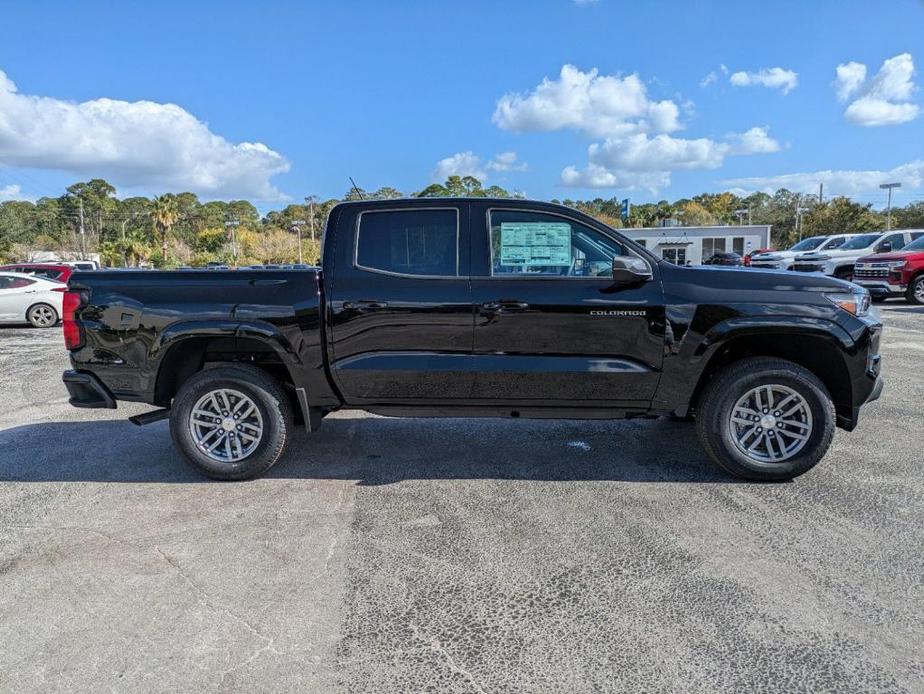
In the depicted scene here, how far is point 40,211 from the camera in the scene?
81.2m

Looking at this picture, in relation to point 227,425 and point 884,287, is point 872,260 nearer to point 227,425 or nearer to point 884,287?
point 884,287

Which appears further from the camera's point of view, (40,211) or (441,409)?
(40,211)

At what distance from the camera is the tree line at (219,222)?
187ft

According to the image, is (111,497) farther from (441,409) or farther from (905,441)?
(905,441)

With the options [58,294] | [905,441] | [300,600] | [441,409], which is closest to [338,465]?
[441,409]

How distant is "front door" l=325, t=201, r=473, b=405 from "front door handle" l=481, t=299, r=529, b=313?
0.16m

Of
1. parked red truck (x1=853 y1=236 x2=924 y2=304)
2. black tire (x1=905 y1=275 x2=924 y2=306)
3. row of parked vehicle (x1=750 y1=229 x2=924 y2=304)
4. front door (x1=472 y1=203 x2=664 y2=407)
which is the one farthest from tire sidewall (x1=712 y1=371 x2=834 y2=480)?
black tire (x1=905 y1=275 x2=924 y2=306)

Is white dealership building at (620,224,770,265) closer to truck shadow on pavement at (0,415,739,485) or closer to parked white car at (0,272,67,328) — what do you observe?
parked white car at (0,272,67,328)

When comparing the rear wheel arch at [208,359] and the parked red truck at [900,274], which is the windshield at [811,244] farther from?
the rear wheel arch at [208,359]

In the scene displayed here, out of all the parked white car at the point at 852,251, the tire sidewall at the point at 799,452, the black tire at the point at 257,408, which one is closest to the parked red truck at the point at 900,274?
the parked white car at the point at 852,251

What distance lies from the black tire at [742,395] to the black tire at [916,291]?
48.3 ft

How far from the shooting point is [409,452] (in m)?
5.05

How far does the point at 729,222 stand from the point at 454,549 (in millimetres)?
98374

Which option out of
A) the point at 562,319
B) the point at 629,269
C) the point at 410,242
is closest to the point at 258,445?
the point at 410,242
